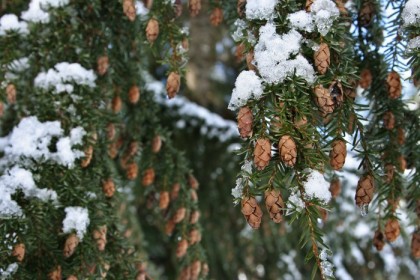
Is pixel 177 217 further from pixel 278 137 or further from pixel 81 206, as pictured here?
pixel 278 137

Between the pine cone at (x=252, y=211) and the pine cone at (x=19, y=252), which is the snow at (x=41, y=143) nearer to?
the pine cone at (x=19, y=252)

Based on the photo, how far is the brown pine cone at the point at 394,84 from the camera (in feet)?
3.49

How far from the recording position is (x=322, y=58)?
809mm

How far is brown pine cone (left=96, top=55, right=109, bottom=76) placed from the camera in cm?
127

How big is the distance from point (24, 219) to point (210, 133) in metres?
1.35

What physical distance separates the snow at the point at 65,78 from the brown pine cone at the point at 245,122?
0.54 meters

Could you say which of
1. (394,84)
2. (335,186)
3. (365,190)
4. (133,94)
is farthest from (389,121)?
(133,94)

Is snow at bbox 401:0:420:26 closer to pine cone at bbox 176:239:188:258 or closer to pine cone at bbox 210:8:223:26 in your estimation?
pine cone at bbox 210:8:223:26

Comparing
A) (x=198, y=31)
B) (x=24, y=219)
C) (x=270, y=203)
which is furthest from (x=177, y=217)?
(x=198, y=31)

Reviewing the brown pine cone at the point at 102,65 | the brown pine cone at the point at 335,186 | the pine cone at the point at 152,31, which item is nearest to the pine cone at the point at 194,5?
the pine cone at the point at 152,31

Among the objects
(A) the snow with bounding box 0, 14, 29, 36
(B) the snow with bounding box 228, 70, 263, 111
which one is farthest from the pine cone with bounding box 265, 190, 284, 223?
(A) the snow with bounding box 0, 14, 29, 36

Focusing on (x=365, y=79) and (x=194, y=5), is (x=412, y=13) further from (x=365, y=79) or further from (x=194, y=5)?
(x=194, y=5)

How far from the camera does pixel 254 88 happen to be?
2.66 ft

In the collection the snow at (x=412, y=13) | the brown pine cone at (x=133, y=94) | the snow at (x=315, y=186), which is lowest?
the snow at (x=315, y=186)
